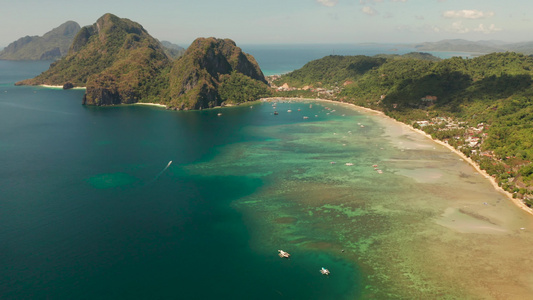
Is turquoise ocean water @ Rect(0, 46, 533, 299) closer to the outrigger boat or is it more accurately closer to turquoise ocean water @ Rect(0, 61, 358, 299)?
turquoise ocean water @ Rect(0, 61, 358, 299)

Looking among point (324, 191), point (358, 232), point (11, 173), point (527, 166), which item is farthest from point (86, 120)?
point (527, 166)

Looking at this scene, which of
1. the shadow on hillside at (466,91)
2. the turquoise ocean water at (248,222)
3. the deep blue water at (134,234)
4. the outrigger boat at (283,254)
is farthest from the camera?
the shadow on hillside at (466,91)

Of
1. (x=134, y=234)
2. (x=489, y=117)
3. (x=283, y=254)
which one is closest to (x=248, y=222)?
(x=283, y=254)

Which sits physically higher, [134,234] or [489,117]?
[489,117]

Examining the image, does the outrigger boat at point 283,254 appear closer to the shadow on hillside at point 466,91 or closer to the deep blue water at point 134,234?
the deep blue water at point 134,234

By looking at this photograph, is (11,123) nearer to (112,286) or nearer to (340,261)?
(112,286)

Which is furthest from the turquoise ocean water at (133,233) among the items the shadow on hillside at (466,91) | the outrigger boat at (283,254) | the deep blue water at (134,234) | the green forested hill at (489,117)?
the shadow on hillside at (466,91)

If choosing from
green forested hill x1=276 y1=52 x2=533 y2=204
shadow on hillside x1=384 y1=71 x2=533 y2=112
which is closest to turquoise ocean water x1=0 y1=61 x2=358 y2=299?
green forested hill x1=276 y1=52 x2=533 y2=204

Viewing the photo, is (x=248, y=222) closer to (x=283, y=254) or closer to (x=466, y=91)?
(x=283, y=254)
